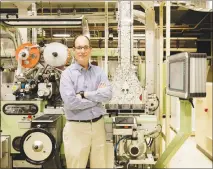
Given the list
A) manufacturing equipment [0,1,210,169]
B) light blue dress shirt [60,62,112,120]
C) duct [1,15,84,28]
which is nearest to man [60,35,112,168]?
light blue dress shirt [60,62,112,120]

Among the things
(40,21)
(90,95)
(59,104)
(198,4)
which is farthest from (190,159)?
(40,21)

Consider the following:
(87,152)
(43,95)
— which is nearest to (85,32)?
(43,95)

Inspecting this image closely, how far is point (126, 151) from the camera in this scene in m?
3.38

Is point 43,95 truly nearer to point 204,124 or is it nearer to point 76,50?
point 76,50

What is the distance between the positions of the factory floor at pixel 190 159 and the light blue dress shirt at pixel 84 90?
229 cm

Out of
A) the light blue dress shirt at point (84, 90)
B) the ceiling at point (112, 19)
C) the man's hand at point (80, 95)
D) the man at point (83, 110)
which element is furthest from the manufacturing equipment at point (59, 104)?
the ceiling at point (112, 19)

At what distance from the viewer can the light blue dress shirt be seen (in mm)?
2598

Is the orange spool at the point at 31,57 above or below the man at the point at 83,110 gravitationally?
above

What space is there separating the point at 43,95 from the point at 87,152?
5.18 feet

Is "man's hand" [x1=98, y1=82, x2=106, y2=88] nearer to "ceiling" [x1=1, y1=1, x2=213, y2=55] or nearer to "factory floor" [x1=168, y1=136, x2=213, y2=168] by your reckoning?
"factory floor" [x1=168, y1=136, x2=213, y2=168]

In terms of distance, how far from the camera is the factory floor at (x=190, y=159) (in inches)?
181

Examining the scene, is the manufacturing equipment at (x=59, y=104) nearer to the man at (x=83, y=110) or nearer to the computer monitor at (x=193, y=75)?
the computer monitor at (x=193, y=75)

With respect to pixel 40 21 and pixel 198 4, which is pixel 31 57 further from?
pixel 198 4

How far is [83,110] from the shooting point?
266 cm
